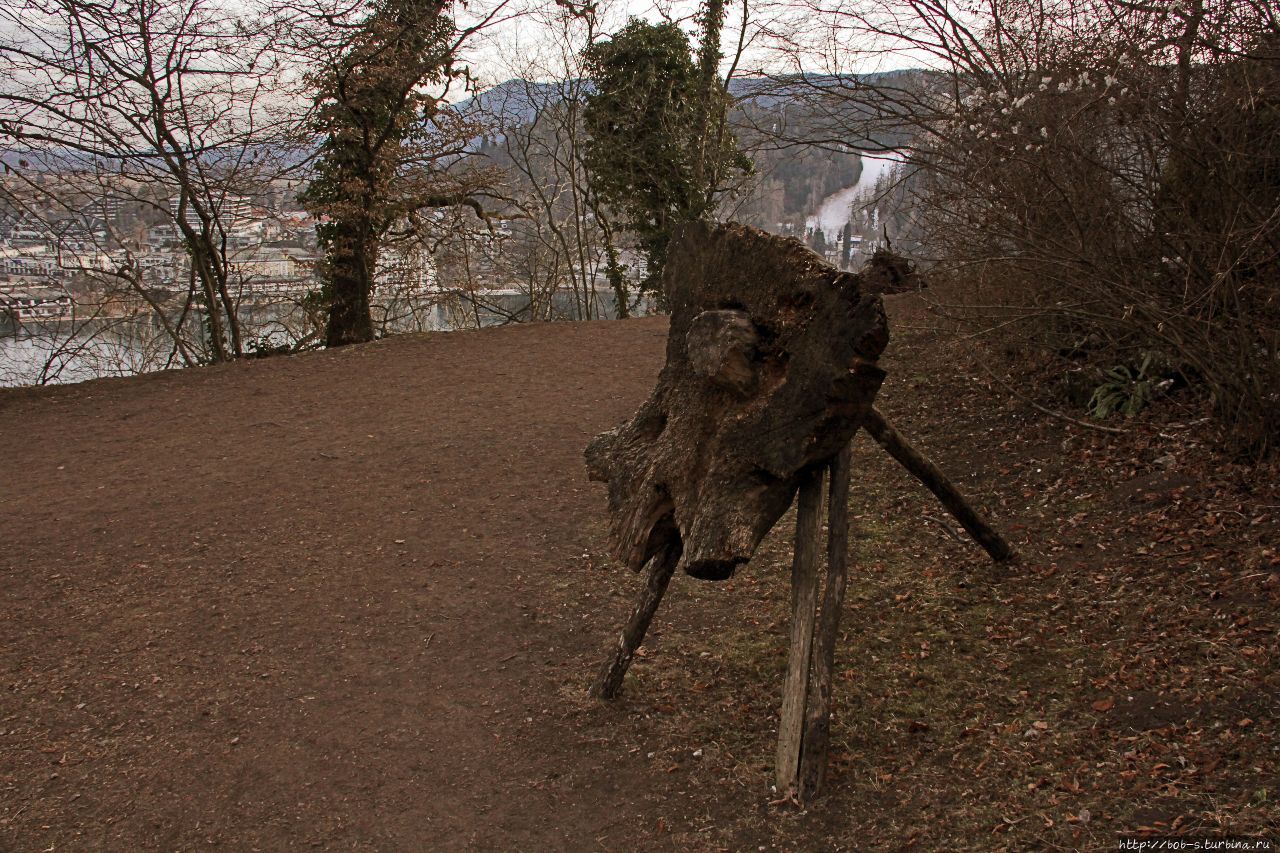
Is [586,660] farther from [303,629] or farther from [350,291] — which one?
[350,291]

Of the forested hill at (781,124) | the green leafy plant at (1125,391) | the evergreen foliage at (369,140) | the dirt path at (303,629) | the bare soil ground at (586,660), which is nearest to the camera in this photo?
the bare soil ground at (586,660)

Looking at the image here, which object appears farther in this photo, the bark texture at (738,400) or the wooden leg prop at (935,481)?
the wooden leg prop at (935,481)

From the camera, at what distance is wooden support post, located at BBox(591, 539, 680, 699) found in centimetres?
383

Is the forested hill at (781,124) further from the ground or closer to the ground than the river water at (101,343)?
further from the ground

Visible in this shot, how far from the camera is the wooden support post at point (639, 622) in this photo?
3.83 metres

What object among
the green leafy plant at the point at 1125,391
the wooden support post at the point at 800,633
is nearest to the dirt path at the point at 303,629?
the wooden support post at the point at 800,633

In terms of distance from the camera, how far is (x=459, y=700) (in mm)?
4164

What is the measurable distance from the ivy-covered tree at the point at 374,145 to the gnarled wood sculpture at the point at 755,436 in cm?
1054

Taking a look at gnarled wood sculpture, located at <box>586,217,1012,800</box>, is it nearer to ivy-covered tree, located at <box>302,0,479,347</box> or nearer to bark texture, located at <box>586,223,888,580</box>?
bark texture, located at <box>586,223,888,580</box>

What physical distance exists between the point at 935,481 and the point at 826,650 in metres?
1.45

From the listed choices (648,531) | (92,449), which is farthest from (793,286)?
(92,449)

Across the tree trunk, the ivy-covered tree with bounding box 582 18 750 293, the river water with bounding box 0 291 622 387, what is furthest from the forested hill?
the river water with bounding box 0 291 622 387

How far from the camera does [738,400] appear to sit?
3549 millimetres

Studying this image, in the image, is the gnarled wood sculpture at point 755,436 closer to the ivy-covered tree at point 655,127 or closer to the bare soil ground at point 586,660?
the bare soil ground at point 586,660
